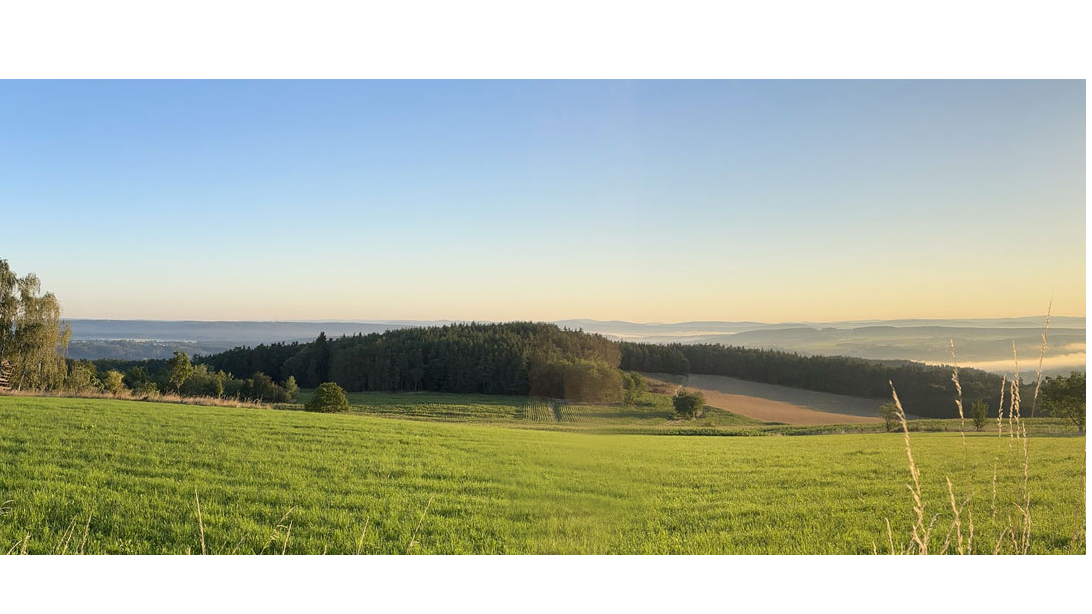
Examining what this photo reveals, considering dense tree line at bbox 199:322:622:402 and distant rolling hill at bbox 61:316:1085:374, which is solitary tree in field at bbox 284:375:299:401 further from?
distant rolling hill at bbox 61:316:1085:374

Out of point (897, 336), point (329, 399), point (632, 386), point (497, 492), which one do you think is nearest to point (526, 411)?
point (632, 386)

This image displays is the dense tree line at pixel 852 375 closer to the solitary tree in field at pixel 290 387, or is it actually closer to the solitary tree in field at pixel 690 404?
the solitary tree in field at pixel 690 404

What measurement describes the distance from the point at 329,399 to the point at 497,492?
318 cm

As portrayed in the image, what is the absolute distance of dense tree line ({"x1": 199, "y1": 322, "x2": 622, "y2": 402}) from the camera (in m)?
1.57

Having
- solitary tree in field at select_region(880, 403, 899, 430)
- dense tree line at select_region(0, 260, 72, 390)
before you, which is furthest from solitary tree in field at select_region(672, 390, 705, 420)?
dense tree line at select_region(0, 260, 72, 390)

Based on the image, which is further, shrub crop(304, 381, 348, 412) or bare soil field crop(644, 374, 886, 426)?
shrub crop(304, 381, 348, 412)

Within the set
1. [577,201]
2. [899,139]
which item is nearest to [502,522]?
[577,201]

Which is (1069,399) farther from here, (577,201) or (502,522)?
(577,201)

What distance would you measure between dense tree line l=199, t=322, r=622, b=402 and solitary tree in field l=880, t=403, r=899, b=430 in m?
3.35

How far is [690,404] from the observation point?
10.3ft

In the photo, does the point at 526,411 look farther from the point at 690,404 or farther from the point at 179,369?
the point at 179,369
